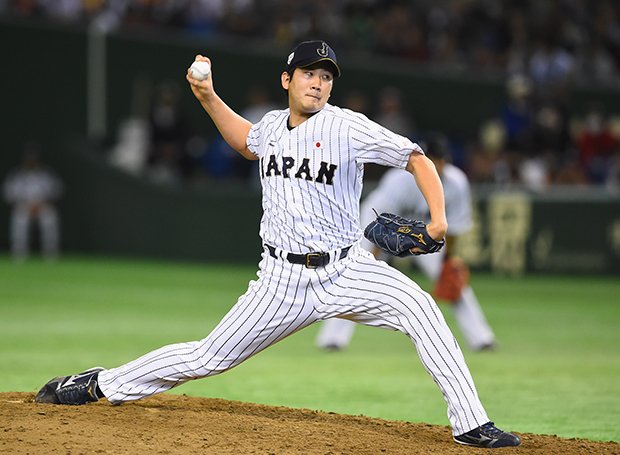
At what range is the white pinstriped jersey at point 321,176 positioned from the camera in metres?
6.15

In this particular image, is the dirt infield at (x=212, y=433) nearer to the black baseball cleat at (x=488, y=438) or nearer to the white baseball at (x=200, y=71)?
the black baseball cleat at (x=488, y=438)

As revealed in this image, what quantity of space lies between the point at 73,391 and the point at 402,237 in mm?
2194

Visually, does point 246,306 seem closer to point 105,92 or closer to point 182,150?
point 182,150

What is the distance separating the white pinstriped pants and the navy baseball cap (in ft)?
3.44

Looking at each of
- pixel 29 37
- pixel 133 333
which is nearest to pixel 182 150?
pixel 29 37

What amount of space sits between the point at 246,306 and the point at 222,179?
1661cm

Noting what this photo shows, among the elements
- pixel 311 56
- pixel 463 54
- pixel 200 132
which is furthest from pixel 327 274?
pixel 200 132

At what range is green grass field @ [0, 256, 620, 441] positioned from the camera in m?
8.55

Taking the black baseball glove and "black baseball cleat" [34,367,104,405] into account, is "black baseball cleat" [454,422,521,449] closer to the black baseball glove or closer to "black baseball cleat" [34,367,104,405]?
the black baseball glove

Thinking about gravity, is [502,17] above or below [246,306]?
above

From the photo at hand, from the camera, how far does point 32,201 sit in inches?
944

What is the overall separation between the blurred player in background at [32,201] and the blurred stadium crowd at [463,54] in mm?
1698

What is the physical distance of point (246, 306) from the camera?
20.6ft

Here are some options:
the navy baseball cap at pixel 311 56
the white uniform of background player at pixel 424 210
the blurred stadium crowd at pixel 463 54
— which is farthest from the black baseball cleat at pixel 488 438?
the blurred stadium crowd at pixel 463 54
